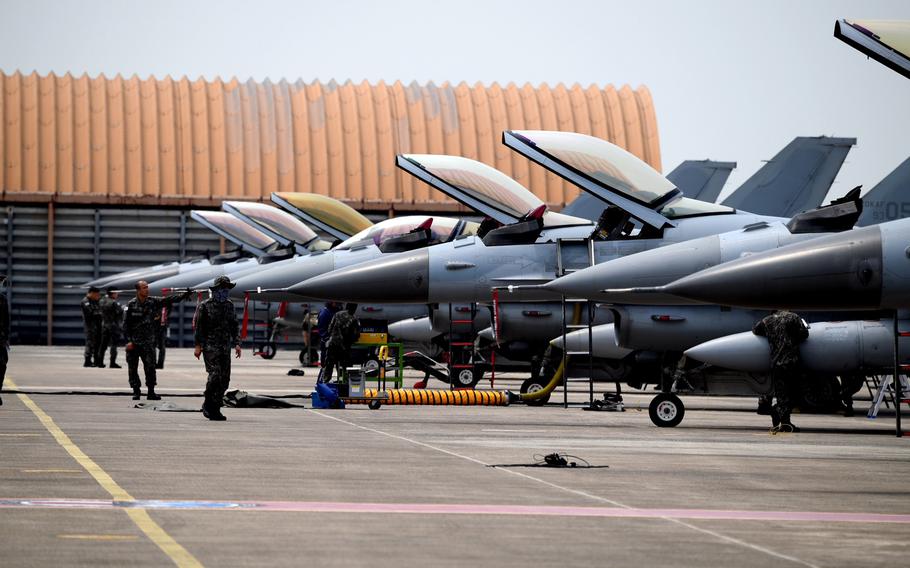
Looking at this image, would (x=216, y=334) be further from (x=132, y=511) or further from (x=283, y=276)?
(x=283, y=276)

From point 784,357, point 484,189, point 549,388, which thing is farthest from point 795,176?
point 784,357

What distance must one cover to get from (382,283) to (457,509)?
12072 mm

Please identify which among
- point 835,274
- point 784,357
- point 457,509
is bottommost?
point 457,509

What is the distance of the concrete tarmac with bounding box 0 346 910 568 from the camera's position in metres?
7.47

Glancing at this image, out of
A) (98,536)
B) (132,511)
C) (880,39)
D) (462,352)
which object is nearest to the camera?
(98,536)

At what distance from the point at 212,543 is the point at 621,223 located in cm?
1390

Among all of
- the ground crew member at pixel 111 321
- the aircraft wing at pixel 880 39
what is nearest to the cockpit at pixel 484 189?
the aircraft wing at pixel 880 39

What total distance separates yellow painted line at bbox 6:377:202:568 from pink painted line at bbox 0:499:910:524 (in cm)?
31

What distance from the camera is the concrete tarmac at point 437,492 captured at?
294 inches

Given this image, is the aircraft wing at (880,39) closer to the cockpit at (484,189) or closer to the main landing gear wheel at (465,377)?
the cockpit at (484,189)

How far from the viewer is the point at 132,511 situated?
8.66 m

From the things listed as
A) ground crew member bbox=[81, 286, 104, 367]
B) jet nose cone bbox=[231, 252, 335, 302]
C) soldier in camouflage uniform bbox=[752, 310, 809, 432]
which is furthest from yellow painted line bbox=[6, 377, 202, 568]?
ground crew member bbox=[81, 286, 104, 367]

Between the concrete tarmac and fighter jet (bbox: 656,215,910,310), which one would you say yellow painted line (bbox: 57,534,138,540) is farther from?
fighter jet (bbox: 656,215,910,310)

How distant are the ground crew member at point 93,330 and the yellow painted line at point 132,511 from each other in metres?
19.3
